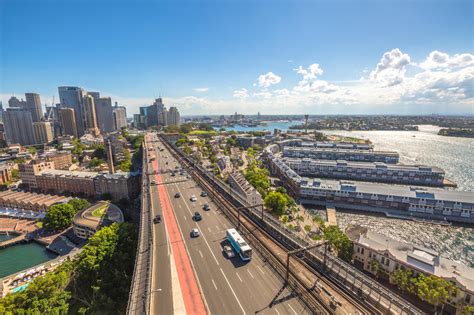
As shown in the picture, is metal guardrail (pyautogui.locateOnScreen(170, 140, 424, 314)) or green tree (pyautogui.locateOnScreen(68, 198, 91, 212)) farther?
green tree (pyautogui.locateOnScreen(68, 198, 91, 212))

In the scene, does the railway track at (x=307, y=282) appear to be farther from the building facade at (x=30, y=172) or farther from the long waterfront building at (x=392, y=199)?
the building facade at (x=30, y=172)

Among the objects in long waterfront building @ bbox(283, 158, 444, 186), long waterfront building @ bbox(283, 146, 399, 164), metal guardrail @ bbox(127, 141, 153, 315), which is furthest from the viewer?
long waterfront building @ bbox(283, 146, 399, 164)

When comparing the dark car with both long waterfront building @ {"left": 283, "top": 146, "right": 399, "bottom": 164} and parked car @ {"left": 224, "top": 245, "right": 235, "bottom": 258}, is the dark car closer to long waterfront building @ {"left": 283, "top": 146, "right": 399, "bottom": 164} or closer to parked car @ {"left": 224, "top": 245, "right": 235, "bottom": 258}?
parked car @ {"left": 224, "top": 245, "right": 235, "bottom": 258}

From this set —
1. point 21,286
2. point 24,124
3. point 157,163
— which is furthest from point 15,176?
point 24,124

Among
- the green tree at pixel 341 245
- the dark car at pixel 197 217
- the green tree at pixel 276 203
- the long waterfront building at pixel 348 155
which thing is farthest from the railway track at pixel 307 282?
the long waterfront building at pixel 348 155

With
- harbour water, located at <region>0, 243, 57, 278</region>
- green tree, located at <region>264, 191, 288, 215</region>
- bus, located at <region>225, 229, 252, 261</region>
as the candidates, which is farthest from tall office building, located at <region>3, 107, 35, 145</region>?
bus, located at <region>225, 229, 252, 261</region>

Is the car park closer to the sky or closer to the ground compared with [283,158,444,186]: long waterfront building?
closer to the sky

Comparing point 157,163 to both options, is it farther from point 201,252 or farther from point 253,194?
point 201,252

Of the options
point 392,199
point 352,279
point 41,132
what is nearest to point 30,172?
point 352,279
